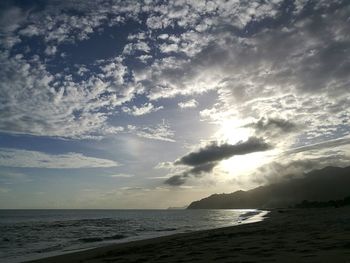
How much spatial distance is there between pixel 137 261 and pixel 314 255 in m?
7.29

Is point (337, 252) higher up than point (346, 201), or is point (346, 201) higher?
point (346, 201)

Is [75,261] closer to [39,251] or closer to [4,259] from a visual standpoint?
[4,259]

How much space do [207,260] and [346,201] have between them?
334ft

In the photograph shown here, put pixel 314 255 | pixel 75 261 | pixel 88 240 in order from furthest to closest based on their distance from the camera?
pixel 88 240 < pixel 75 261 < pixel 314 255

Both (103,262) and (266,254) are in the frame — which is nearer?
(266,254)

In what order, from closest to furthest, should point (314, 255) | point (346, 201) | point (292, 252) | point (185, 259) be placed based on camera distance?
point (314, 255), point (292, 252), point (185, 259), point (346, 201)

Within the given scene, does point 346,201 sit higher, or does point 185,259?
point 346,201

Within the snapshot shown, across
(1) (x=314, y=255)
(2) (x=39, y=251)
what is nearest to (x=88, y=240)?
(2) (x=39, y=251)

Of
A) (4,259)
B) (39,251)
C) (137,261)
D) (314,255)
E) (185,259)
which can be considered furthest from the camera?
(39,251)

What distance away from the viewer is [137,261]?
14.5m

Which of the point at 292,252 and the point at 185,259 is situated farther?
the point at 185,259

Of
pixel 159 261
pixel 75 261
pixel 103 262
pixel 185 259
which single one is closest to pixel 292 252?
pixel 185 259

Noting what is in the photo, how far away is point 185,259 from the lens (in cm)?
1314

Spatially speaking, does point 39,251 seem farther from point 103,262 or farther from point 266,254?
point 266,254
